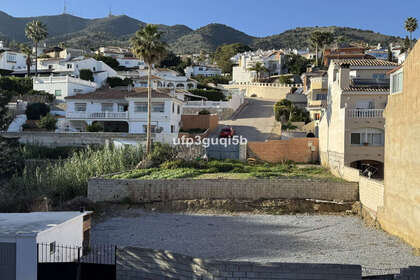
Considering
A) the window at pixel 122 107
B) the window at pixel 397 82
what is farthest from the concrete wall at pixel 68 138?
the window at pixel 397 82

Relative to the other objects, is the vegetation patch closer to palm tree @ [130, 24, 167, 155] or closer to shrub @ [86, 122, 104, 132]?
palm tree @ [130, 24, 167, 155]

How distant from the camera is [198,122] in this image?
161ft

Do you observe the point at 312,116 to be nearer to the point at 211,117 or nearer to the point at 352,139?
the point at 211,117

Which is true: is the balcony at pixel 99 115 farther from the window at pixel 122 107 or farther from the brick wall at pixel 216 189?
the brick wall at pixel 216 189

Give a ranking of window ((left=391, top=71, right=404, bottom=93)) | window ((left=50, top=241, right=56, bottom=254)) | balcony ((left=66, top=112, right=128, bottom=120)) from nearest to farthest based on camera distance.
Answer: window ((left=50, top=241, right=56, bottom=254))
window ((left=391, top=71, right=404, bottom=93))
balcony ((left=66, top=112, right=128, bottom=120))

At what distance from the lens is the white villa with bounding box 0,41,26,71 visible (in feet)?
262

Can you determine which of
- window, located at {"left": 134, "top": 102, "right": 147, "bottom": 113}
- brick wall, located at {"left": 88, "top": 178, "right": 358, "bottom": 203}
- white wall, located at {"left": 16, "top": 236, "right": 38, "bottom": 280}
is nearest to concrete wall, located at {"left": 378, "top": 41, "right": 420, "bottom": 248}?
brick wall, located at {"left": 88, "top": 178, "right": 358, "bottom": 203}

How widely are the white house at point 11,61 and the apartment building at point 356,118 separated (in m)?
63.8

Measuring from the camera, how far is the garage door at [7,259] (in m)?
12.9

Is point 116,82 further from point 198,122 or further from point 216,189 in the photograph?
point 216,189

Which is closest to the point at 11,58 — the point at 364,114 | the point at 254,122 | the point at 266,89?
the point at 266,89

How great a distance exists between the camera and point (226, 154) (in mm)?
37562

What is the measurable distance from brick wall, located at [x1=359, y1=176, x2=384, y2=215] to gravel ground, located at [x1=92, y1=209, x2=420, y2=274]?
46.4 inches

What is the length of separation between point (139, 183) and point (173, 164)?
18.6 feet
